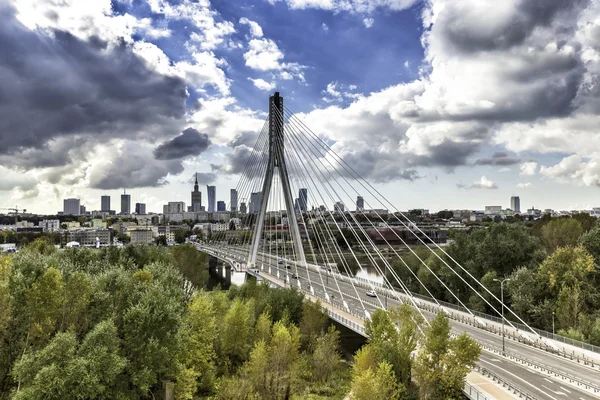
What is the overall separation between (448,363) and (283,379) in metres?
9.08

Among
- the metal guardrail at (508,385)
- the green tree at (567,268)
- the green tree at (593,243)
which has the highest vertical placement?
the green tree at (593,243)

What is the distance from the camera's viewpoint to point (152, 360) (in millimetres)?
19812

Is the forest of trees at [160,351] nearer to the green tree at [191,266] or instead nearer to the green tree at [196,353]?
the green tree at [196,353]

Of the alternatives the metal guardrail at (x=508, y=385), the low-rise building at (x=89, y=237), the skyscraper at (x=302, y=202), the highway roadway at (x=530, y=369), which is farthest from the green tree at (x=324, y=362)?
the low-rise building at (x=89, y=237)

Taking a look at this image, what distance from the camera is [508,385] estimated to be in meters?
18.9

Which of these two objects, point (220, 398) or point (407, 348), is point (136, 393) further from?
point (407, 348)

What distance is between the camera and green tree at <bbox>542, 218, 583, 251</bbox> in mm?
48041

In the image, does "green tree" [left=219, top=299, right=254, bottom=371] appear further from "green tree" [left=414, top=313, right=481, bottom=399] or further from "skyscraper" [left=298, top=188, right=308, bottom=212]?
"skyscraper" [left=298, top=188, right=308, bottom=212]

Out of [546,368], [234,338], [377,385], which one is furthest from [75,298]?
[546,368]

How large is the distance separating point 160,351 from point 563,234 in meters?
48.0

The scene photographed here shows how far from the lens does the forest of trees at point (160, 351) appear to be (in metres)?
17.7

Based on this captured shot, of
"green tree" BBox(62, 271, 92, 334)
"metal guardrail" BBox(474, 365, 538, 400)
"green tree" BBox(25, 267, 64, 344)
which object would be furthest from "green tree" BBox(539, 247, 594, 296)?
"green tree" BBox(25, 267, 64, 344)

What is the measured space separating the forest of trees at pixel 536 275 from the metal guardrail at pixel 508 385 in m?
9.49

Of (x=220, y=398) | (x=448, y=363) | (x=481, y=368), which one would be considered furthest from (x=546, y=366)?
(x=220, y=398)
